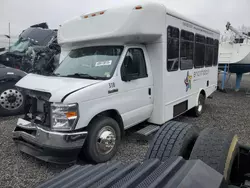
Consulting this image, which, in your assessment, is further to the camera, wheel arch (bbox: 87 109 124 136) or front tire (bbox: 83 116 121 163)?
wheel arch (bbox: 87 109 124 136)

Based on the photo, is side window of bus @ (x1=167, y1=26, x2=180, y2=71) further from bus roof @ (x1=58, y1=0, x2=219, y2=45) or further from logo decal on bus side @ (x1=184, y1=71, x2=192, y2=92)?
logo decal on bus side @ (x1=184, y1=71, x2=192, y2=92)

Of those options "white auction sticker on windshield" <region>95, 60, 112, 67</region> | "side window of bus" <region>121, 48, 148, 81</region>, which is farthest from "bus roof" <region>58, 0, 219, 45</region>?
"white auction sticker on windshield" <region>95, 60, 112, 67</region>

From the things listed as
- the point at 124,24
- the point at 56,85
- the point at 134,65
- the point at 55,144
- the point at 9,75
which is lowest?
the point at 55,144

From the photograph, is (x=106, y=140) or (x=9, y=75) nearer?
(x=106, y=140)

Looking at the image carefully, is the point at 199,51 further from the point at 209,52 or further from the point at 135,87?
the point at 135,87

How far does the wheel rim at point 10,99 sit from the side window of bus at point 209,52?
6114mm

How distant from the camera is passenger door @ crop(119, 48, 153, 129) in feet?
14.0

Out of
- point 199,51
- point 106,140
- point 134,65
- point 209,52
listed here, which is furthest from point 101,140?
point 209,52

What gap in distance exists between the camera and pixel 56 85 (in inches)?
144

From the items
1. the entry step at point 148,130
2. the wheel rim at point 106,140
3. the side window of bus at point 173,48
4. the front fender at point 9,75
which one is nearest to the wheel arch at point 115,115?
the wheel rim at point 106,140

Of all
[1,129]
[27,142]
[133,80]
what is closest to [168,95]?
[133,80]

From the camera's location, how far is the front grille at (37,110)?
3.55 meters

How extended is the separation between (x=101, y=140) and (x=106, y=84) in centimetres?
99

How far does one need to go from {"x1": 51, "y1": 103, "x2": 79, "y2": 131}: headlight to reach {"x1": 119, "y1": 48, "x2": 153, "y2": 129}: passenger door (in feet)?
3.70
